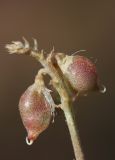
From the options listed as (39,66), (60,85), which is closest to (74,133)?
(60,85)

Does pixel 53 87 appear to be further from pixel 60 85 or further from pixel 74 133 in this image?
pixel 74 133

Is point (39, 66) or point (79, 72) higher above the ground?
point (79, 72)

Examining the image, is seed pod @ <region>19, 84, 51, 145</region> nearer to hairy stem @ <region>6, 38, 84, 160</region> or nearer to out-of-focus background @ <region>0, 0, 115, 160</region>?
hairy stem @ <region>6, 38, 84, 160</region>

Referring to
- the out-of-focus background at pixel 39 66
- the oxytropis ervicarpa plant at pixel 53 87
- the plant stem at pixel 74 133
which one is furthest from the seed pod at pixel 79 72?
the out-of-focus background at pixel 39 66

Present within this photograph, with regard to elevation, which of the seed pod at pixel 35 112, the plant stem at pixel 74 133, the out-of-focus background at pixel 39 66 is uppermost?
the seed pod at pixel 35 112

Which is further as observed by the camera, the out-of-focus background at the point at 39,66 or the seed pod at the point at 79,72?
the out-of-focus background at the point at 39,66

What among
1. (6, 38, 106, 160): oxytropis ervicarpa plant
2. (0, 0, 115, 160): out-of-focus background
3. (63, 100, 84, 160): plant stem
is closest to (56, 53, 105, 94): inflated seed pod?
(6, 38, 106, 160): oxytropis ervicarpa plant

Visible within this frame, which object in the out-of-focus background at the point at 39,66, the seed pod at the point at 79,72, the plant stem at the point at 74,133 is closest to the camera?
the plant stem at the point at 74,133

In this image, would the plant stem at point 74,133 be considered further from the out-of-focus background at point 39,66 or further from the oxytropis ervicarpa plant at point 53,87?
the out-of-focus background at point 39,66
